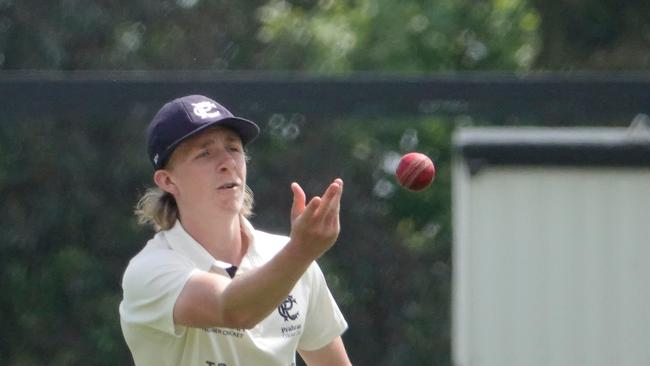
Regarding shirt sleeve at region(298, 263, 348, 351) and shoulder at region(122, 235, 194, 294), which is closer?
shoulder at region(122, 235, 194, 294)

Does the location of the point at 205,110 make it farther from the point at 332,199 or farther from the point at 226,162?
the point at 332,199

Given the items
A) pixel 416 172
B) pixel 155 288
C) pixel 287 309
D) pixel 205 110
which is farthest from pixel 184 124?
pixel 416 172

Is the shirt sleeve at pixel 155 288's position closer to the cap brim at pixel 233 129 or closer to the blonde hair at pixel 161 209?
the blonde hair at pixel 161 209

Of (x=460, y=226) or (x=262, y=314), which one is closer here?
(x=262, y=314)

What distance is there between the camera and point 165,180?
4.57m

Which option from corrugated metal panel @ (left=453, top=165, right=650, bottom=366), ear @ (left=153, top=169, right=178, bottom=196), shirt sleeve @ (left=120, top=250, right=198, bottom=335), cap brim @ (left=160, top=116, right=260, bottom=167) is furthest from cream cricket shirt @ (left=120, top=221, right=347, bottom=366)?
corrugated metal panel @ (left=453, top=165, right=650, bottom=366)

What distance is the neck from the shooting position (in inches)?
178

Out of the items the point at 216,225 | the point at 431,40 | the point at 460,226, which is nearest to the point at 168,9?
the point at 431,40

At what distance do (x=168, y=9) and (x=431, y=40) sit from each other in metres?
2.11

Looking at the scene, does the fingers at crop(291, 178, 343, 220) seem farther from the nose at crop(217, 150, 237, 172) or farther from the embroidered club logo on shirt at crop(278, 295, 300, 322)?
the embroidered club logo on shirt at crop(278, 295, 300, 322)

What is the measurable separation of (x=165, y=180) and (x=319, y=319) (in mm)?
577

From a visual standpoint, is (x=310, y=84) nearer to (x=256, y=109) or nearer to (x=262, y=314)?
(x=256, y=109)

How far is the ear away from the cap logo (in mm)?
197

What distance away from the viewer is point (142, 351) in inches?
179
